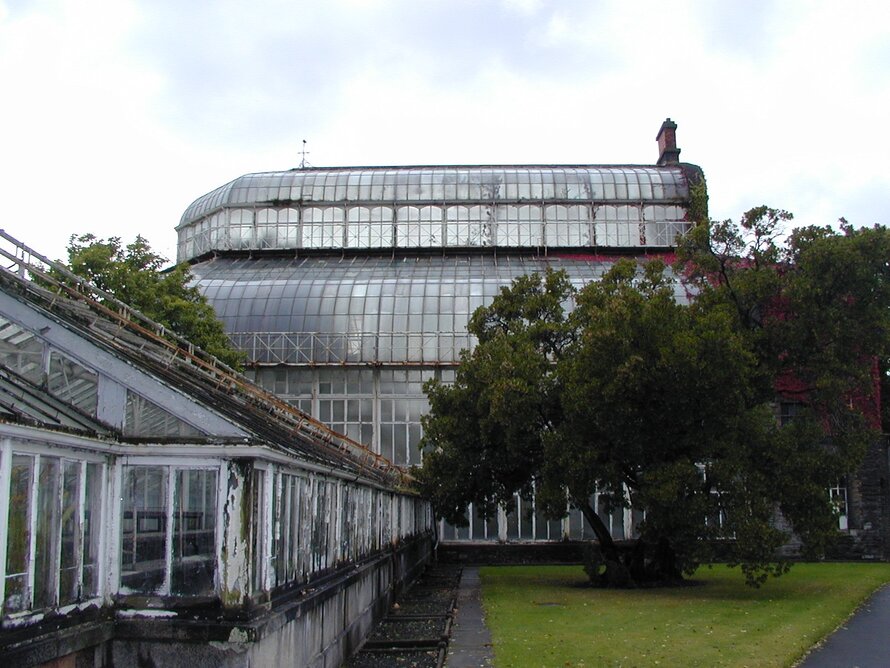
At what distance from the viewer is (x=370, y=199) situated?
165 feet

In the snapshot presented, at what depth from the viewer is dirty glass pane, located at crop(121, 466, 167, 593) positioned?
10.9 meters

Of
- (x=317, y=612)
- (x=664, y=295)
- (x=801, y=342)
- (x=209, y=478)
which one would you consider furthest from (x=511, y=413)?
(x=209, y=478)

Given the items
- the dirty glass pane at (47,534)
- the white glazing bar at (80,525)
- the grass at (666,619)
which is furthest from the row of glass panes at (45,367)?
the grass at (666,619)

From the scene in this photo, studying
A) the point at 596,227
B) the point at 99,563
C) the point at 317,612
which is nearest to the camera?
the point at 99,563

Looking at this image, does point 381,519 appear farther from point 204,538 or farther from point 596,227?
point 596,227

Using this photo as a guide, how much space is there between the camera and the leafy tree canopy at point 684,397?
24859mm

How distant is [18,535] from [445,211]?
42231 mm

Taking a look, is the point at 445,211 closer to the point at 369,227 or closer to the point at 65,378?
the point at 369,227

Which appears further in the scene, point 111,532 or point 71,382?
point 71,382

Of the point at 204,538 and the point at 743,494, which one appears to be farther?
the point at 743,494

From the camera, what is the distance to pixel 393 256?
4859 centimetres

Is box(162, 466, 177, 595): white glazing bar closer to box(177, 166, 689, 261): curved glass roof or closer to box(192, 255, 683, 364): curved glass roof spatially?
box(192, 255, 683, 364): curved glass roof

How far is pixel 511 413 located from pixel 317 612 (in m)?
13.8

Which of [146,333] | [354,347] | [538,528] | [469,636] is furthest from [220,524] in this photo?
[538,528]
